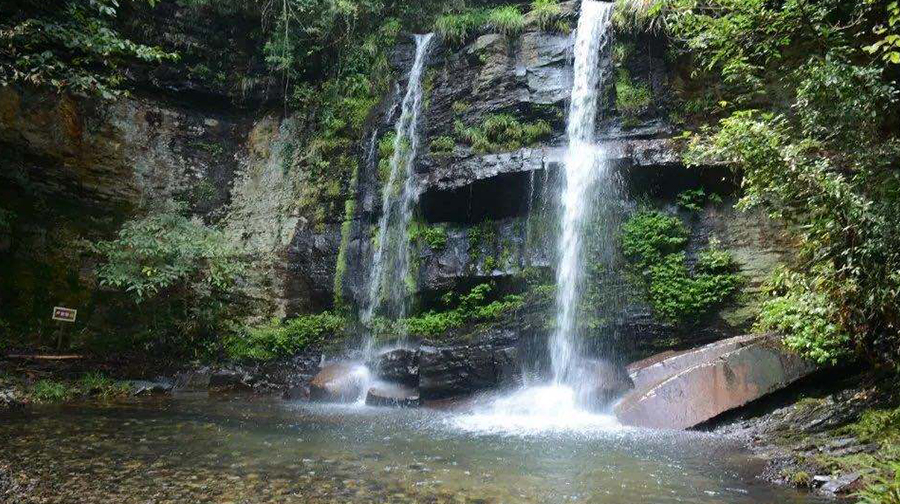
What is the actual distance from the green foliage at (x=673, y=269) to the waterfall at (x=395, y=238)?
4.57 metres

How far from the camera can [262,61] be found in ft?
48.5

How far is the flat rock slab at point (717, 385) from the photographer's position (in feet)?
22.4

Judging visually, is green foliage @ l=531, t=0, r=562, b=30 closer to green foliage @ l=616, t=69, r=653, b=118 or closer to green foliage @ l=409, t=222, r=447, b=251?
green foliage @ l=616, t=69, r=653, b=118

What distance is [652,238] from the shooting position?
10.3 metres

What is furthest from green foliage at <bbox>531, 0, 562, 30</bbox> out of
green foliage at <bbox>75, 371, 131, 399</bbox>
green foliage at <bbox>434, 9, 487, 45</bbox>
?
green foliage at <bbox>75, 371, 131, 399</bbox>

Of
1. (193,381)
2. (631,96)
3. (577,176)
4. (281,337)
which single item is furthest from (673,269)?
(193,381)

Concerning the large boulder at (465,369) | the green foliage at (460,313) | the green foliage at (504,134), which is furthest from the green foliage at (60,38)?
the large boulder at (465,369)

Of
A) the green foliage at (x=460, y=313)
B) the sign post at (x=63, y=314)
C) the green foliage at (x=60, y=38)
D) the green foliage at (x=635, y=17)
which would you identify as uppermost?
the green foliage at (x=635, y=17)

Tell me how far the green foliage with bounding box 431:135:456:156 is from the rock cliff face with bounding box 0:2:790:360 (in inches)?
1.8

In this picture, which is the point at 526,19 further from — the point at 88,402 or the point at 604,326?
the point at 88,402

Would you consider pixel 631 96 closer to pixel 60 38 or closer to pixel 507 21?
pixel 507 21

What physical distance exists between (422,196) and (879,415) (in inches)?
332

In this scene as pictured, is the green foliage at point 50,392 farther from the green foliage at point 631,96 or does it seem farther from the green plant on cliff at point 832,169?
the green foliage at point 631,96

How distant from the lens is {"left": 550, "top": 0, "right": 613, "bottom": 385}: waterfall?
9.99 m
